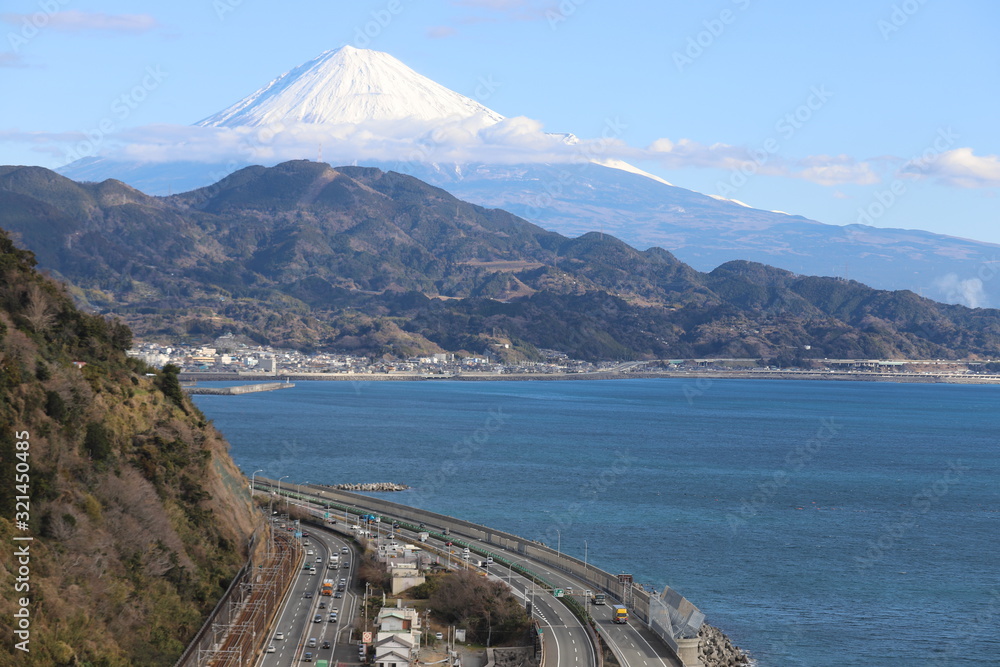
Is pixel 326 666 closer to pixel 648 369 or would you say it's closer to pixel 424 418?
pixel 424 418

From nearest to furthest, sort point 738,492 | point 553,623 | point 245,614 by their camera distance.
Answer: point 245,614 < point 553,623 < point 738,492

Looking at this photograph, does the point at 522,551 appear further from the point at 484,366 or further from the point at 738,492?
the point at 484,366

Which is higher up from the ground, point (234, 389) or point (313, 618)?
point (313, 618)

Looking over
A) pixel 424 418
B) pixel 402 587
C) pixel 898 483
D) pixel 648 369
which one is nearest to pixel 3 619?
pixel 402 587

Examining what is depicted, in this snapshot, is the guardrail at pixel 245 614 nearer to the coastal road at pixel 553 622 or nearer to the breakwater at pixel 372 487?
the coastal road at pixel 553 622

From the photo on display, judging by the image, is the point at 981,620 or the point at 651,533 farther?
the point at 651,533

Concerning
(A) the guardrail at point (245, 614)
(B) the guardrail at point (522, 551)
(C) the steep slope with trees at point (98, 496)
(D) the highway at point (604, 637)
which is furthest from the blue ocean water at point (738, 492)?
(C) the steep slope with trees at point (98, 496)

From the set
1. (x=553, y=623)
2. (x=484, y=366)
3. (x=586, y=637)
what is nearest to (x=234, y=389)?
(x=484, y=366)
